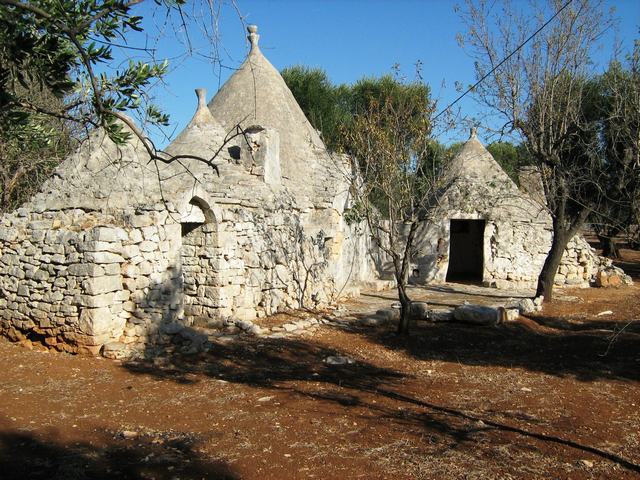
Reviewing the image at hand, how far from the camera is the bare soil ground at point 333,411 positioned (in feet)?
14.7

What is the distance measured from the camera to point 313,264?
12.7 metres

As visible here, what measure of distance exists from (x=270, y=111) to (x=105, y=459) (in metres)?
11.2

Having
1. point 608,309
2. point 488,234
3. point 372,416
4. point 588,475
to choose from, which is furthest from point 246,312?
point 488,234

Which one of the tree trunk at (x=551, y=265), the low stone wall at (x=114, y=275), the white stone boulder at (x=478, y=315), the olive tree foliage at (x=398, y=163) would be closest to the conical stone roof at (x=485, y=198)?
the tree trunk at (x=551, y=265)

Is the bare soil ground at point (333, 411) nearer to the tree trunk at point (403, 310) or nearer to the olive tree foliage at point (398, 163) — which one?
the tree trunk at point (403, 310)

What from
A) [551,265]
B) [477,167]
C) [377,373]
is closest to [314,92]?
[477,167]

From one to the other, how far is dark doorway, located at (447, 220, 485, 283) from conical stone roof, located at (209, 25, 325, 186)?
23.5ft

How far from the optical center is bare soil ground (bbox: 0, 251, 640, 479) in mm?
4488

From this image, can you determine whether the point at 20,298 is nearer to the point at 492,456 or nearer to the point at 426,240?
the point at 492,456

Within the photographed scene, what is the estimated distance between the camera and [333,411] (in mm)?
5824

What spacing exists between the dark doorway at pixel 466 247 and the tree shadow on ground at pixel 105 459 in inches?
634

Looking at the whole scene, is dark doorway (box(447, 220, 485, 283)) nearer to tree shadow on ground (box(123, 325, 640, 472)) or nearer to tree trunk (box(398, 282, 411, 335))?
tree shadow on ground (box(123, 325, 640, 472))

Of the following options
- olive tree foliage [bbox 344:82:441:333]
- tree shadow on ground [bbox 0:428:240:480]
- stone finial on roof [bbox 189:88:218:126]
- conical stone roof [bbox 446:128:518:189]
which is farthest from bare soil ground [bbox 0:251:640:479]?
conical stone roof [bbox 446:128:518:189]

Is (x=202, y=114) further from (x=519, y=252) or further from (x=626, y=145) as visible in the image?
(x=519, y=252)
